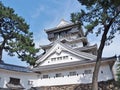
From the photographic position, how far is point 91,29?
15750 millimetres

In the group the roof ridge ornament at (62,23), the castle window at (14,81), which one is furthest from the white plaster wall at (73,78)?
the roof ridge ornament at (62,23)

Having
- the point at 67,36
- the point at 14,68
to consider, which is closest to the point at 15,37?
the point at 14,68

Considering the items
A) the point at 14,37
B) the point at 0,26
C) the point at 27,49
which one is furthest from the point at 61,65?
the point at 0,26

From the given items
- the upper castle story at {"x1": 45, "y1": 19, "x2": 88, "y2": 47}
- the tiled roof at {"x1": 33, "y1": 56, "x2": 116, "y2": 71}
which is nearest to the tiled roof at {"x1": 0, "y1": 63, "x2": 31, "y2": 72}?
the tiled roof at {"x1": 33, "y1": 56, "x2": 116, "y2": 71}

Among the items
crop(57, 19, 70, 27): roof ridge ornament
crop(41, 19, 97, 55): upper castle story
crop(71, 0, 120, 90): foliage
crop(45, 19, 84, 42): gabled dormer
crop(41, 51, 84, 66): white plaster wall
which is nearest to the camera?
crop(71, 0, 120, 90): foliage

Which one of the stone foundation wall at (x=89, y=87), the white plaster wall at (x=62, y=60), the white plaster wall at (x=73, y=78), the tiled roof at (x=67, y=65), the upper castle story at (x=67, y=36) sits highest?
the upper castle story at (x=67, y=36)

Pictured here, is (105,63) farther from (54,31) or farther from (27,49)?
(54,31)

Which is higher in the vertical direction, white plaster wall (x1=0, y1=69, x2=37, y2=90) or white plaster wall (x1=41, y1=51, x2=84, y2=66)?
white plaster wall (x1=41, y1=51, x2=84, y2=66)

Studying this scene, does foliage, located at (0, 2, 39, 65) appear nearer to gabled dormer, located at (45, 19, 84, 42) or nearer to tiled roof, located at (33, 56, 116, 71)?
tiled roof, located at (33, 56, 116, 71)

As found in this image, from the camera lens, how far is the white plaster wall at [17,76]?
72.8 ft

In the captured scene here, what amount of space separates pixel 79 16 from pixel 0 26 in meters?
9.37

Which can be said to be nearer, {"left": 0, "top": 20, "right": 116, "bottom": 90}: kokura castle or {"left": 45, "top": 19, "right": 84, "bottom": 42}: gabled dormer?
{"left": 0, "top": 20, "right": 116, "bottom": 90}: kokura castle

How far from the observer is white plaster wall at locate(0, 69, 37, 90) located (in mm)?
22191

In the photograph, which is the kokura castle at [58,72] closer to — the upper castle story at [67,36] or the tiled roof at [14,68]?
the tiled roof at [14,68]
